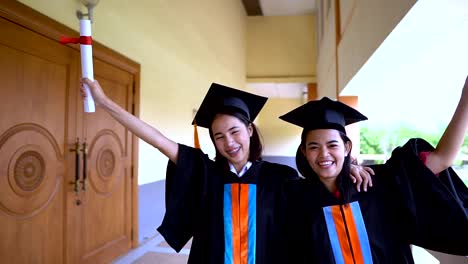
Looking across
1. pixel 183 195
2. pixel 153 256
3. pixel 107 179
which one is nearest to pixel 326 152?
pixel 183 195

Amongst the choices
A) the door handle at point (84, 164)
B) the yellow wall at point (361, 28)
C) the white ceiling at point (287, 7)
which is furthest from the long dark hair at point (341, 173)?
the white ceiling at point (287, 7)

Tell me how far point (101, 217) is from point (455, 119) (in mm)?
2844

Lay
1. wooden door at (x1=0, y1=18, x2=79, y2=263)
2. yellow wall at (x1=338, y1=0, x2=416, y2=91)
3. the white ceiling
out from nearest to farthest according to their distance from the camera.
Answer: wooden door at (x1=0, y1=18, x2=79, y2=263)
yellow wall at (x1=338, y1=0, x2=416, y2=91)
the white ceiling

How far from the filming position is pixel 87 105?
4.23 feet

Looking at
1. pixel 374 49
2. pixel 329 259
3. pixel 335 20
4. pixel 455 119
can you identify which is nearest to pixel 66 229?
pixel 329 259

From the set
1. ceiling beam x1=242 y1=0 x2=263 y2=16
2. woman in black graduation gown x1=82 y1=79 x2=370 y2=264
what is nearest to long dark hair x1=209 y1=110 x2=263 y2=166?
woman in black graduation gown x1=82 y1=79 x2=370 y2=264

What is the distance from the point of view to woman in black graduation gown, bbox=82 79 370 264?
4.25 feet

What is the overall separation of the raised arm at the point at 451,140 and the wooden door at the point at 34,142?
7.54ft

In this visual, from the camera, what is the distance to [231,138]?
1.34m

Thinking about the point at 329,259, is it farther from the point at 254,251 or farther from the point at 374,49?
the point at 374,49

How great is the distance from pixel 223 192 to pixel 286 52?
9.59 meters

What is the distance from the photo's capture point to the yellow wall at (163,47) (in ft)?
9.63

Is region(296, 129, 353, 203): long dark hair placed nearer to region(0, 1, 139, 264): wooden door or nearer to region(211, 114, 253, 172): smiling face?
region(211, 114, 253, 172): smiling face

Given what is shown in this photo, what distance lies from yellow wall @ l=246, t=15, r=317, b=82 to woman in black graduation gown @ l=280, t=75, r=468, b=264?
9078mm
